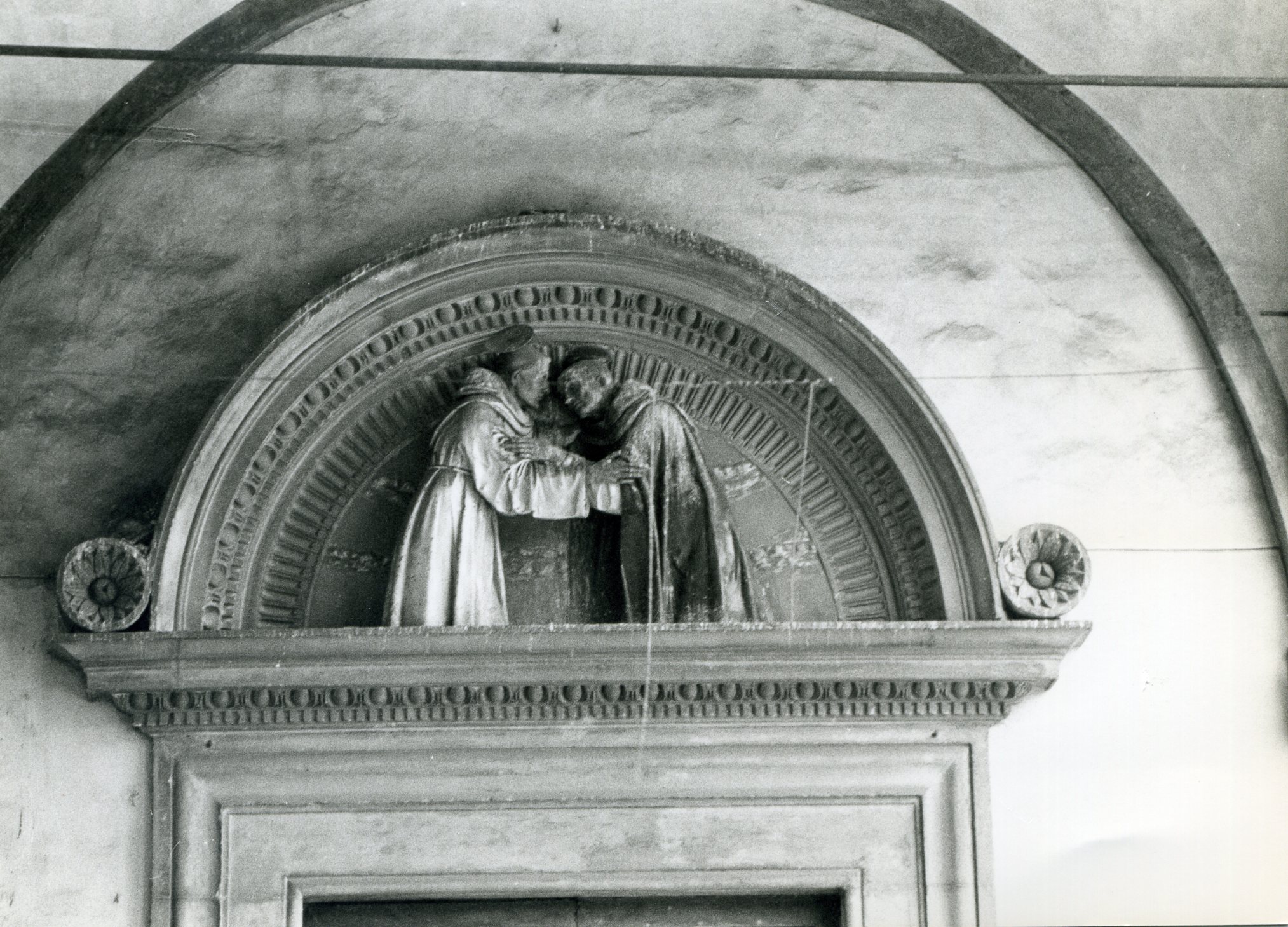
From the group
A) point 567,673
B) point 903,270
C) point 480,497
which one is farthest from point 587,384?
point 903,270

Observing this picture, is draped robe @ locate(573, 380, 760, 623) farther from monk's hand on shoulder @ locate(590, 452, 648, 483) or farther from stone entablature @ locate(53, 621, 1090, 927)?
stone entablature @ locate(53, 621, 1090, 927)

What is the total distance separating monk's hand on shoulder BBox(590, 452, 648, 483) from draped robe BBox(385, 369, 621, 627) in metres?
0.02

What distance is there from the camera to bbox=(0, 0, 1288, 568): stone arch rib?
19.9 ft

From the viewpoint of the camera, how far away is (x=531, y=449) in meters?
5.87

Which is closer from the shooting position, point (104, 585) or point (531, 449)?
point (104, 585)

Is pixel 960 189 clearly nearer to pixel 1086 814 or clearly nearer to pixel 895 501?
pixel 895 501

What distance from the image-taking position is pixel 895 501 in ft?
19.5

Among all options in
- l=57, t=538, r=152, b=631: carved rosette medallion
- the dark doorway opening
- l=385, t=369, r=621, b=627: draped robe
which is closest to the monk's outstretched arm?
l=385, t=369, r=621, b=627: draped robe

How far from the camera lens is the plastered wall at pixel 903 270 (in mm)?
5871

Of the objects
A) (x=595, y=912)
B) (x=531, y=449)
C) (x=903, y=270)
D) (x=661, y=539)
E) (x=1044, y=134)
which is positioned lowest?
(x=595, y=912)

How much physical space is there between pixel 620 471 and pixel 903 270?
98 centimetres

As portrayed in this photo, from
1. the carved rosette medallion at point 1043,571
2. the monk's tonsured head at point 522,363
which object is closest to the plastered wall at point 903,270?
the carved rosette medallion at point 1043,571

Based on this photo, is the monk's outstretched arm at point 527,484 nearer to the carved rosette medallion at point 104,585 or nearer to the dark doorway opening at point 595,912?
the carved rosette medallion at point 104,585

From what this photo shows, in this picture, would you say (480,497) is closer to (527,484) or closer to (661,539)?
(527,484)
